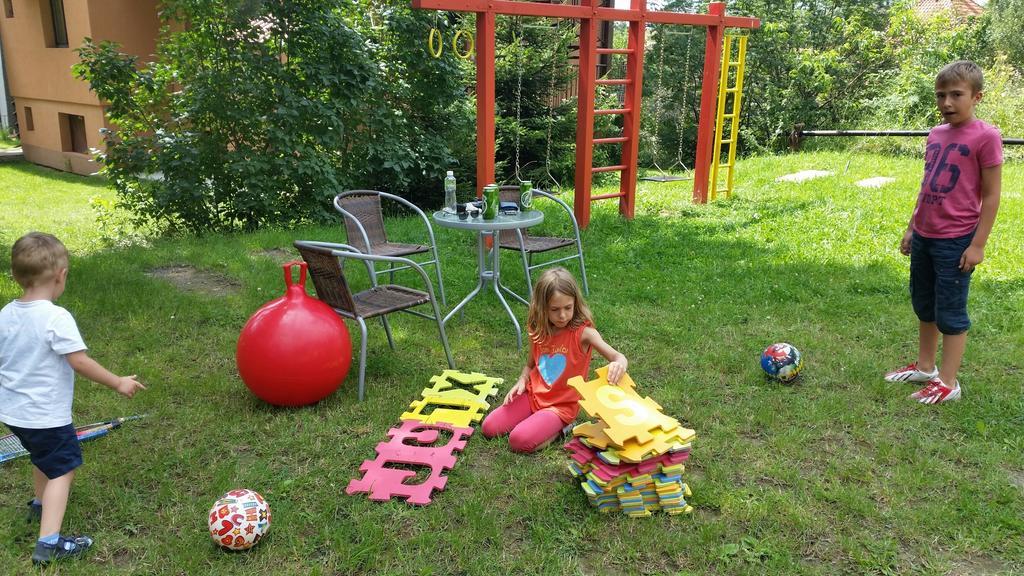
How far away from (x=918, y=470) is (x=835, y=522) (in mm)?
671

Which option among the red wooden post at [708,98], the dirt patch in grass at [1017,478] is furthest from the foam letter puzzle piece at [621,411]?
the red wooden post at [708,98]

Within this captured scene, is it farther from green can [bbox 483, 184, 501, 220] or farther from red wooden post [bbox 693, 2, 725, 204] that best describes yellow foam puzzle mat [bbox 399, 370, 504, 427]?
red wooden post [bbox 693, 2, 725, 204]

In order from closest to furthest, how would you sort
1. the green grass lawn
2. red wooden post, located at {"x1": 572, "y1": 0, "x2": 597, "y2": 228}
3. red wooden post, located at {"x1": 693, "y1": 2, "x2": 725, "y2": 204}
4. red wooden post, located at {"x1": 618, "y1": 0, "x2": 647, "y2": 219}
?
the green grass lawn
red wooden post, located at {"x1": 572, "y1": 0, "x2": 597, "y2": 228}
red wooden post, located at {"x1": 618, "y1": 0, "x2": 647, "y2": 219}
red wooden post, located at {"x1": 693, "y1": 2, "x2": 725, "y2": 204}

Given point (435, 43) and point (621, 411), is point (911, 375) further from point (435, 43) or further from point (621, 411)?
point (435, 43)

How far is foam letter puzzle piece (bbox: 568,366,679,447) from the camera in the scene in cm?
293

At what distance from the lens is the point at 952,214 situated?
3779 millimetres

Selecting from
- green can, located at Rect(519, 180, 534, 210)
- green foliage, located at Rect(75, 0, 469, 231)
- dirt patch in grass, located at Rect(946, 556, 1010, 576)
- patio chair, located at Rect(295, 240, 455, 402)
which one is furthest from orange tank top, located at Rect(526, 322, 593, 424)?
green foliage, located at Rect(75, 0, 469, 231)

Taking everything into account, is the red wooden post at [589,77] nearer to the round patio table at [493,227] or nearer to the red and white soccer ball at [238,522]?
the round patio table at [493,227]

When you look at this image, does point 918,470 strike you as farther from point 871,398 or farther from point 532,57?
point 532,57

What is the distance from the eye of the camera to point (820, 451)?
3545 mm

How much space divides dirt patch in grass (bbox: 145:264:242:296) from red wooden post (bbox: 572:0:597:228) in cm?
387

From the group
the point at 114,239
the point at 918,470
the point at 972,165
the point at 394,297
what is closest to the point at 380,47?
the point at 114,239

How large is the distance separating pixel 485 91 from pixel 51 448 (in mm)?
5271

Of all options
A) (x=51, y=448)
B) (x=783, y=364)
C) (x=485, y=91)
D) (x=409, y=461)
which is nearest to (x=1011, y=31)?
(x=485, y=91)
